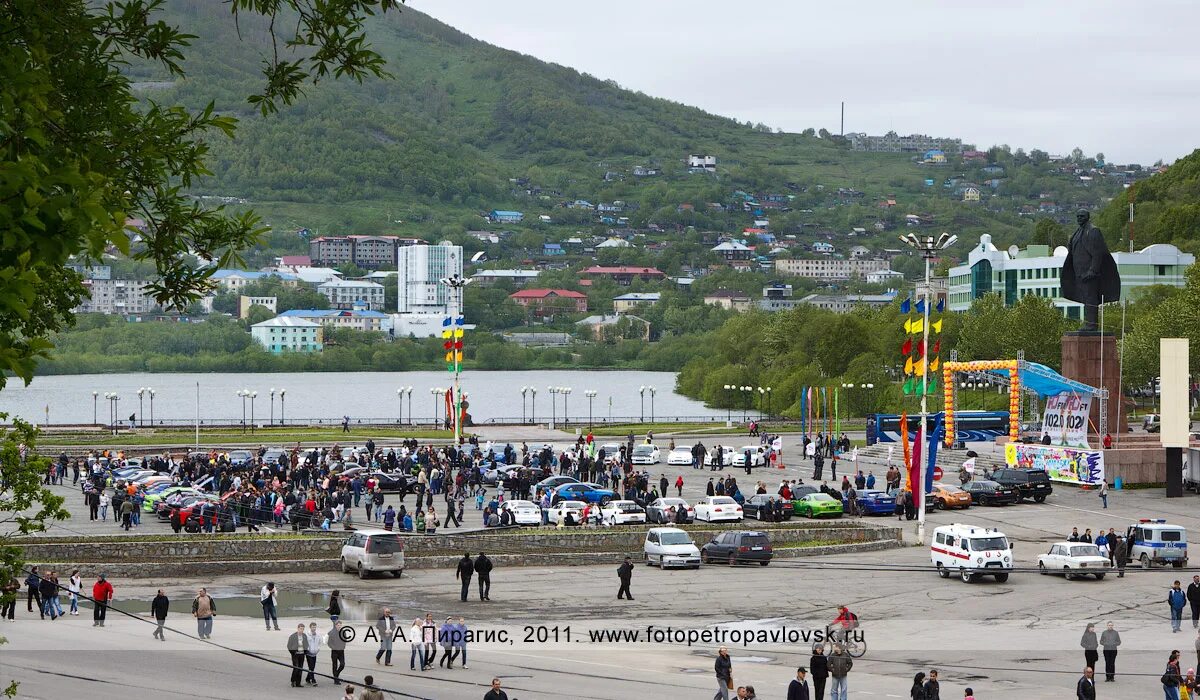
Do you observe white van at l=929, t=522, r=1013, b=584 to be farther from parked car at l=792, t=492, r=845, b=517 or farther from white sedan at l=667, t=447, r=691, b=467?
white sedan at l=667, t=447, r=691, b=467

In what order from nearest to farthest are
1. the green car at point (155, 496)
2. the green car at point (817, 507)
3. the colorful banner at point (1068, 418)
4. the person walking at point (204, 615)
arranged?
the person walking at point (204, 615) → the green car at point (817, 507) → the green car at point (155, 496) → the colorful banner at point (1068, 418)

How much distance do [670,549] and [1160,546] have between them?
11.3 m

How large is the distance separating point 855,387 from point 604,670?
86.7 meters

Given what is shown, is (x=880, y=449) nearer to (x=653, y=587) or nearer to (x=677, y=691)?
(x=653, y=587)

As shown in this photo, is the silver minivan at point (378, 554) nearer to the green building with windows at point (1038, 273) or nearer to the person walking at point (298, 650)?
the person walking at point (298, 650)

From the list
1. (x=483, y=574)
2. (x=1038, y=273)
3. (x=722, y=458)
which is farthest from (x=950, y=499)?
(x=1038, y=273)

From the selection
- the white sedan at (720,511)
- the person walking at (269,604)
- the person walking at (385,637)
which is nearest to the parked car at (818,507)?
the white sedan at (720,511)

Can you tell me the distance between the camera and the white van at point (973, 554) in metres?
31.5

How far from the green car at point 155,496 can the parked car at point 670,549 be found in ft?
54.5

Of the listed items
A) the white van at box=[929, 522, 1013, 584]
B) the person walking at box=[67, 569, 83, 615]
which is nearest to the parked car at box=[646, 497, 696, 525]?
the white van at box=[929, 522, 1013, 584]

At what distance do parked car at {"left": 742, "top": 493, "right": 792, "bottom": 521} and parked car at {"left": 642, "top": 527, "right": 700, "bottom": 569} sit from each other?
7.99m

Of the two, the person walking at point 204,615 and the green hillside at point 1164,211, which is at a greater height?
the green hillside at point 1164,211

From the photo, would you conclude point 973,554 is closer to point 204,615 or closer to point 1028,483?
point 204,615

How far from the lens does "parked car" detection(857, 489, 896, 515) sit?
44.7 meters
